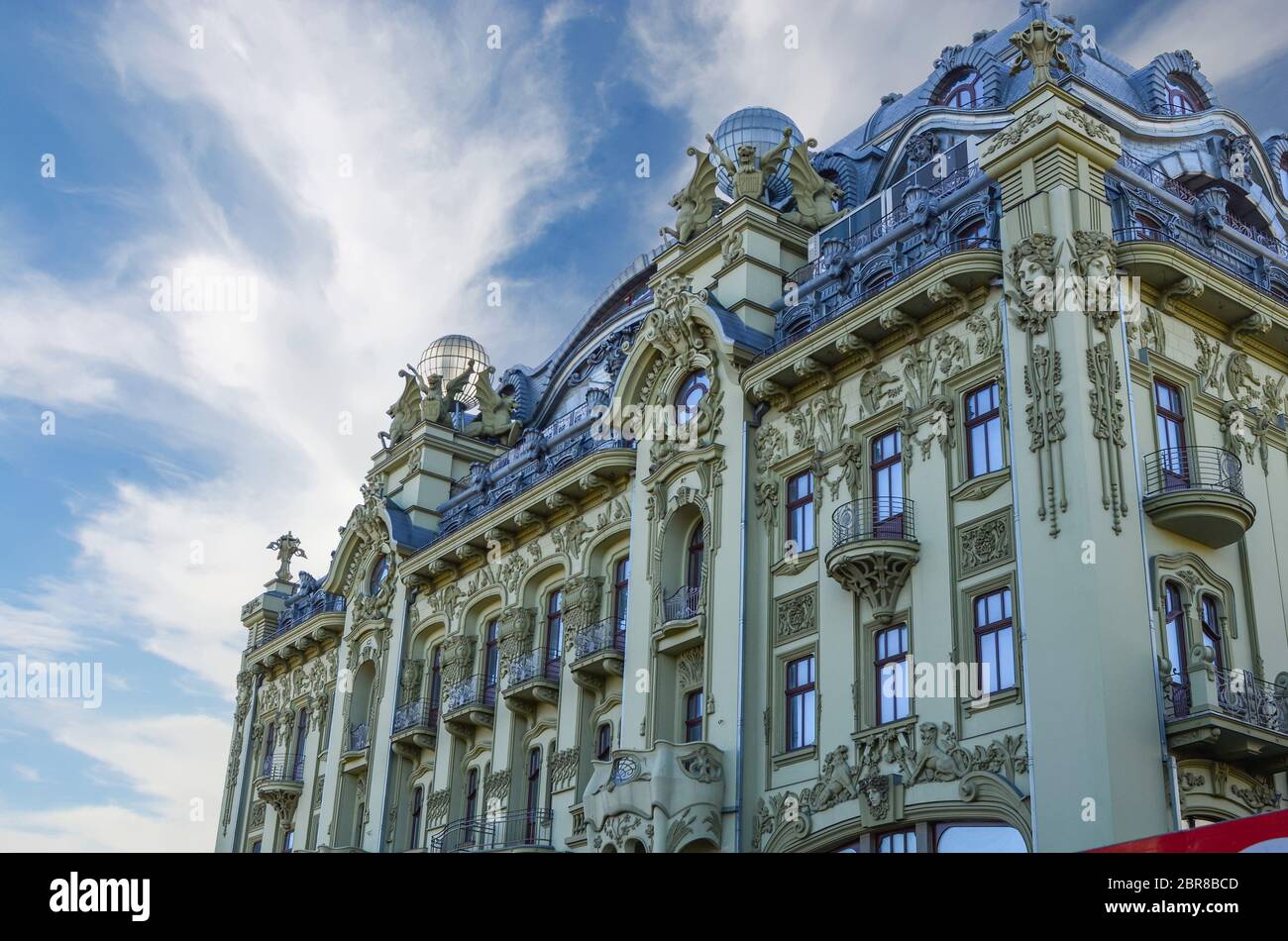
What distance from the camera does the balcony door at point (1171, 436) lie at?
78.7 ft

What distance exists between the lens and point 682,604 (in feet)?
97.1

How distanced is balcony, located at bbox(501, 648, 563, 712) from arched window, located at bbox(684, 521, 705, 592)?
4710mm

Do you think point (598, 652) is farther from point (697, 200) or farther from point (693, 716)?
point (697, 200)

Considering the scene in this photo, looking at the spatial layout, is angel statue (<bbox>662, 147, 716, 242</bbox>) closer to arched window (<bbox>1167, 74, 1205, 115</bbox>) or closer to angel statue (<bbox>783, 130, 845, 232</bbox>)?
angel statue (<bbox>783, 130, 845, 232</bbox>)

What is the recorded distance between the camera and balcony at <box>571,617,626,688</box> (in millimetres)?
31156

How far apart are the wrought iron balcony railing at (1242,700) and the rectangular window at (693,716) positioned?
9.83 metres

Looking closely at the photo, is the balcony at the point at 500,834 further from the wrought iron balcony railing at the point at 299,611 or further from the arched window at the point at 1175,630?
the arched window at the point at 1175,630

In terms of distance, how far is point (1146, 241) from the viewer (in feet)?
80.7

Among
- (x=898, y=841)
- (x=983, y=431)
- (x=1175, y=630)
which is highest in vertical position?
(x=983, y=431)

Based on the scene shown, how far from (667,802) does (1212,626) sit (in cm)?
965

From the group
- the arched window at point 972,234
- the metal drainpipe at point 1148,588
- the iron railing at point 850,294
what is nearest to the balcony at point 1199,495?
the metal drainpipe at point 1148,588

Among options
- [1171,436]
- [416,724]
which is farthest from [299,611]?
[1171,436]
